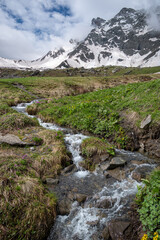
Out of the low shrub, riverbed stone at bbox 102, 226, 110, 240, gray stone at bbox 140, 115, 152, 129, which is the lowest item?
riverbed stone at bbox 102, 226, 110, 240

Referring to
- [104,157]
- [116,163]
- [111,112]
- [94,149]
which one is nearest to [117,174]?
[116,163]

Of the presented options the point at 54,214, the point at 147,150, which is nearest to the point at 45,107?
the point at 147,150

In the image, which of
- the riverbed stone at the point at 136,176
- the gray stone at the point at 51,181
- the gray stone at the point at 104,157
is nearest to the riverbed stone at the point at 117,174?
the riverbed stone at the point at 136,176

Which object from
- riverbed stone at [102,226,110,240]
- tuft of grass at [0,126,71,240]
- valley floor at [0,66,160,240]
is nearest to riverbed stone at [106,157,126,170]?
valley floor at [0,66,160,240]

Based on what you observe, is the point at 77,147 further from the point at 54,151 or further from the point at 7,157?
the point at 7,157

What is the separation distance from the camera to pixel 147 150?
27.6 feet

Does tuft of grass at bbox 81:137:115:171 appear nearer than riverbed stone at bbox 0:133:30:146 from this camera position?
Yes

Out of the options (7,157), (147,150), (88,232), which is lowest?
(88,232)

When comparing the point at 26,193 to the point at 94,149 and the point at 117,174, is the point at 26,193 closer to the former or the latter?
the point at 117,174

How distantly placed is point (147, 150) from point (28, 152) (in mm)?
7112

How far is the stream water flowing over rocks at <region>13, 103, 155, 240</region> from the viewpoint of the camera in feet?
14.2

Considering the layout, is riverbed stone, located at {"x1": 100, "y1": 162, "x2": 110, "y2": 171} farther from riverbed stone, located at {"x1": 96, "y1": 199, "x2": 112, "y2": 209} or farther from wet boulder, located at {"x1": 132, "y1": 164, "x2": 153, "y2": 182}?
riverbed stone, located at {"x1": 96, "y1": 199, "x2": 112, "y2": 209}

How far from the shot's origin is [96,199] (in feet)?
17.7

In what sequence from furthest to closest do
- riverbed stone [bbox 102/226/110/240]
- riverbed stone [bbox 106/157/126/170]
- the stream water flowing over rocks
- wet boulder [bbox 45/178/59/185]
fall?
riverbed stone [bbox 106/157/126/170]
wet boulder [bbox 45/178/59/185]
the stream water flowing over rocks
riverbed stone [bbox 102/226/110/240]
